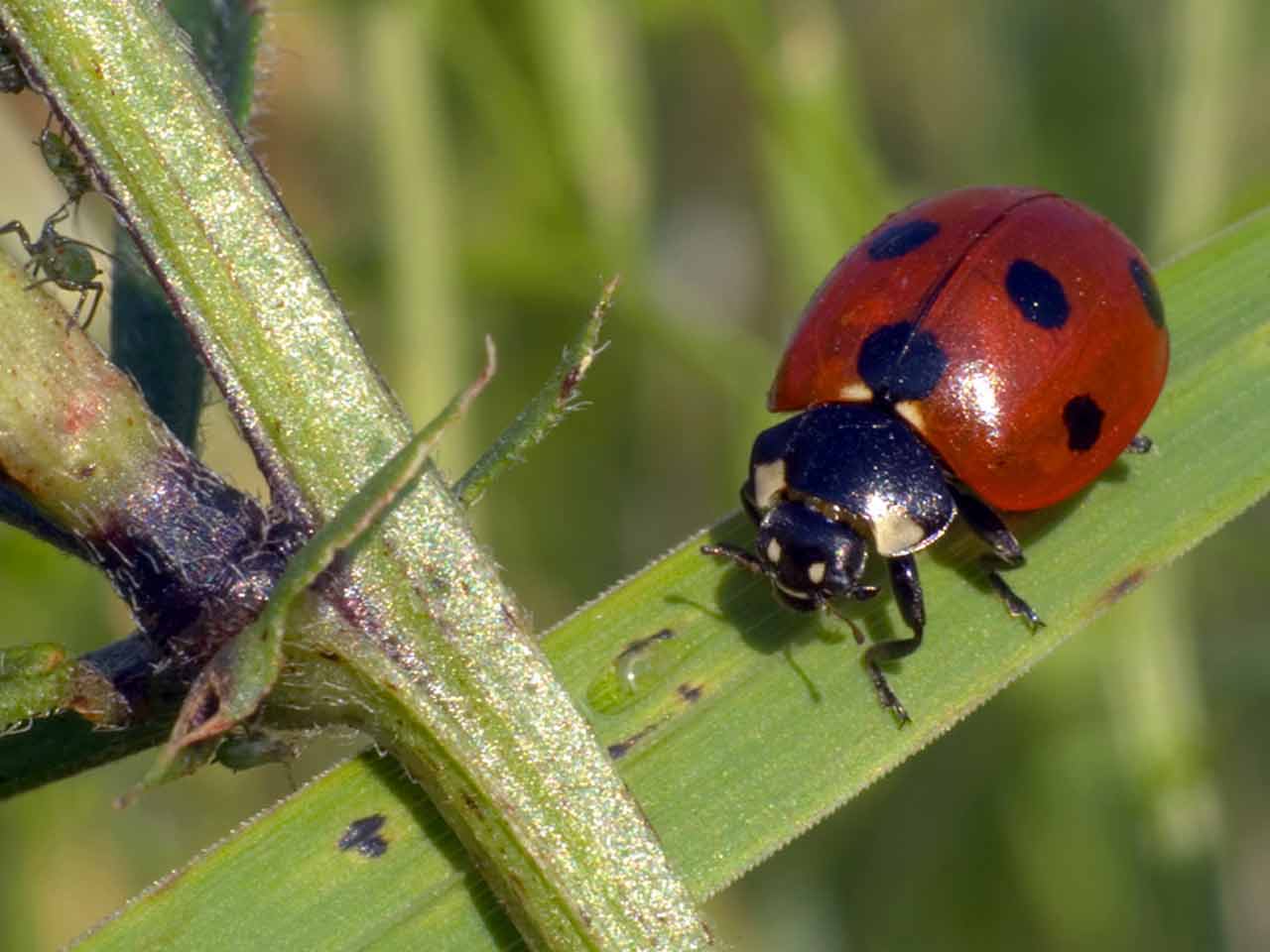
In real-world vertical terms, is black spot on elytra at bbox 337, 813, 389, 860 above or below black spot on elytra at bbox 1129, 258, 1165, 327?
above

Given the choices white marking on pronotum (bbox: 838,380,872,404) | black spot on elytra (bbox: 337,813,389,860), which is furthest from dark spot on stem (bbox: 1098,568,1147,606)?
black spot on elytra (bbox: 337,813,389,860)

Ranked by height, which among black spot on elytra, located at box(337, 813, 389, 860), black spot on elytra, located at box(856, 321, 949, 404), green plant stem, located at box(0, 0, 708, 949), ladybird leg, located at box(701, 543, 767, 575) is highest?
green plant stem, located at box(0, 0, 708, 949)

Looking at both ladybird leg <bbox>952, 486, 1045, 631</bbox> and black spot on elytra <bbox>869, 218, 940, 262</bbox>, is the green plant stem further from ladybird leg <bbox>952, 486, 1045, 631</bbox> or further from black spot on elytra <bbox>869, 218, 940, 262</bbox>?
black spot on elytra <bbox>869, 218, 940, 262</bbox>

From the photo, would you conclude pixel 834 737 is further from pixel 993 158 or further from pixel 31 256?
pixel 993 158

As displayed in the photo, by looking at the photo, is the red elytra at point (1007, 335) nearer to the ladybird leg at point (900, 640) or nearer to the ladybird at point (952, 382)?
the ladybird at point (952, 382)

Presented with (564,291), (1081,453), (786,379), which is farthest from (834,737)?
(564,291)

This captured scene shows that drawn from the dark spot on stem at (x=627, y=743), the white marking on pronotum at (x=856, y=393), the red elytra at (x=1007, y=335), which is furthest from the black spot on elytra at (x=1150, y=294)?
the dark spot on stem at (x=627, y=743)
